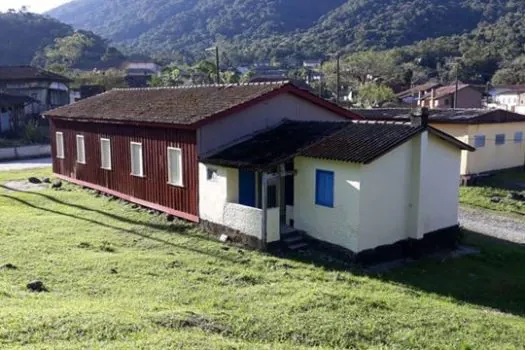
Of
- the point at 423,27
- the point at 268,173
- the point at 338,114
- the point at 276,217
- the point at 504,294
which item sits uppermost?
the point at 423,27

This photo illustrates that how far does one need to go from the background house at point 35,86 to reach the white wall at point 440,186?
42635 mm

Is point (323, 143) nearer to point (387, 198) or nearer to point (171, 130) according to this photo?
point (387, 198)

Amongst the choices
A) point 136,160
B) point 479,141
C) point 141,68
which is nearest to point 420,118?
point 136,160

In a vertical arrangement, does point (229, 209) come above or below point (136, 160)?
below

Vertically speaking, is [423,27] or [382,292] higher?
[423,27]

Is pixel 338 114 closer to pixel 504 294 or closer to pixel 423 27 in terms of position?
pixel 504 294

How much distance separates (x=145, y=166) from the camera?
2064cm

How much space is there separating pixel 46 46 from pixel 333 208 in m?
105

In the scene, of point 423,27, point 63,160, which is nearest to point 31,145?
point 63,160

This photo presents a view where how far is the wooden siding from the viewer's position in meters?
18.4

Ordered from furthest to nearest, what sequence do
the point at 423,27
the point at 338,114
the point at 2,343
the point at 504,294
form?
the point at 423,27
the point at 338,114
the point at 504,294
the point at 2,343

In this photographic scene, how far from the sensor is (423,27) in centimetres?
12081

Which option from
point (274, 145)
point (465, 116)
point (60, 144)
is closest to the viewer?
point (274, 145)

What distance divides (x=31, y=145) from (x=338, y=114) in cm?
2847
